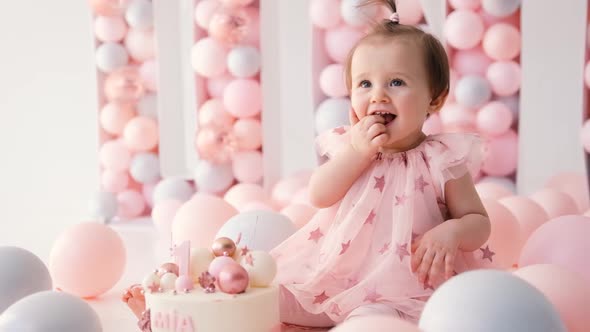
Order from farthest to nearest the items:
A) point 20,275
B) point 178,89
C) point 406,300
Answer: point 178,89 < point 20,275 < point 406,300

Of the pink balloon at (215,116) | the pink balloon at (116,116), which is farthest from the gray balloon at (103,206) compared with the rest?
the pink balloon at (215,116)

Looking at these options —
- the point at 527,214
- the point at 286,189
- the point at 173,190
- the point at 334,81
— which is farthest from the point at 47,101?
the point at 527,214

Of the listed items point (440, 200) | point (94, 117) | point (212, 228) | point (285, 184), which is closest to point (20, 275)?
point (212, 228)

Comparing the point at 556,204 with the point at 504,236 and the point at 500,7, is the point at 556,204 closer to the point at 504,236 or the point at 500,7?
the point at 504,236

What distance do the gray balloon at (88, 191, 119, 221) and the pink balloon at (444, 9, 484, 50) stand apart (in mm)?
1930

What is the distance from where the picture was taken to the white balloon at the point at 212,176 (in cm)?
412

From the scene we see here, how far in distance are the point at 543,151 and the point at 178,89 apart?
2185mm

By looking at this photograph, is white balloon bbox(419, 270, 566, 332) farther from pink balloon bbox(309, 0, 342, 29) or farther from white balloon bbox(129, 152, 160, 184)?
white balloon bbox(129, 152, 160, 184)

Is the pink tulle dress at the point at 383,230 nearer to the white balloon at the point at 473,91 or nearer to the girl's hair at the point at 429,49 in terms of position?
the girl's hair at the point at 429,49

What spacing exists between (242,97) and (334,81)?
1.59 feet

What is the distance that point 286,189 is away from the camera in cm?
391

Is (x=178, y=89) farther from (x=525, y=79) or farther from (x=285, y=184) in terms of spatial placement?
(x=525, y=79)

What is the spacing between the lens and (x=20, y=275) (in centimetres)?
206

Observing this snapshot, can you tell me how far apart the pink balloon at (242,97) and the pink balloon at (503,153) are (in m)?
1.21
